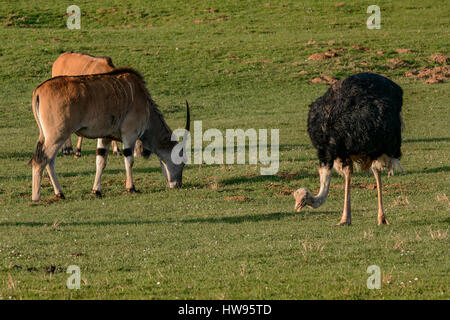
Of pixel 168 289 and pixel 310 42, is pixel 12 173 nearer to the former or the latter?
pixel 168 289

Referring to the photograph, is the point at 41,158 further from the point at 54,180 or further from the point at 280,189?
the point at 280,189

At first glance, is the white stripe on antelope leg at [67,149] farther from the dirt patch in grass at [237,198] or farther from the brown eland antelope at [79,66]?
the dirt patch in grass at [237,198]

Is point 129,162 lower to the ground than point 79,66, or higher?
lower

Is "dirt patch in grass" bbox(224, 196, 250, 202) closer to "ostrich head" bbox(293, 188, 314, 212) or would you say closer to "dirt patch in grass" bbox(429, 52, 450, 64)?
"ostrich head" bbox(293, 188, 314, 212)

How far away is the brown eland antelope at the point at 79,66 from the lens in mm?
18891

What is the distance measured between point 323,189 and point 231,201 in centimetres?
305

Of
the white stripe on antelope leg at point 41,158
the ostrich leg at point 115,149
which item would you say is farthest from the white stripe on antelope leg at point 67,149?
the white stripe on antelope leg at point 41,158

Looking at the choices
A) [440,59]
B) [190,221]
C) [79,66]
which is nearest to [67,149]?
[79,66]

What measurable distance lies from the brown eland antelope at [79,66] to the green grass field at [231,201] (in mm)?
595

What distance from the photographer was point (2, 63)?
3350cm

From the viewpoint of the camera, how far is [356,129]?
38.7 feet

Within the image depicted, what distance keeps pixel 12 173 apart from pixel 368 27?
2777 centimetres

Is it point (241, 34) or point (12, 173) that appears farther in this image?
point (241, 34)
